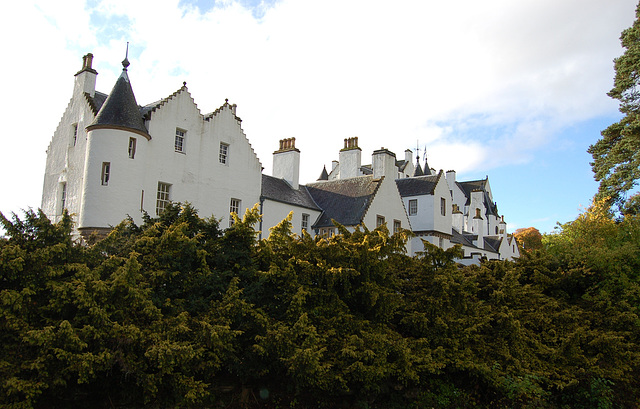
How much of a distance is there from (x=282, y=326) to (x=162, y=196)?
1381 centimetres

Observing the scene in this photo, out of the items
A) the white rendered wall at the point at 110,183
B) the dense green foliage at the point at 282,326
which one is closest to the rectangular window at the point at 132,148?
the white rendered wall at the point at 110,183

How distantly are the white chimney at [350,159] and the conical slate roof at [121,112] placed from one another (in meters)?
16.6

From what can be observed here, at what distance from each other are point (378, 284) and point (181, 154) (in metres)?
→ 13.8

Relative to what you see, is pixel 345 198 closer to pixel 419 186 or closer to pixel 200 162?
pixel 419 186

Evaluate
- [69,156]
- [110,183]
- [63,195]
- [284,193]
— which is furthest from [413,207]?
[63,195]

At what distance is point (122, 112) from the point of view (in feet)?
68.1

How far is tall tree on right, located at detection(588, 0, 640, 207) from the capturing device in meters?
24.9

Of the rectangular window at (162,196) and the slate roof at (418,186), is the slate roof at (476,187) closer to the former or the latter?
the slate roof at (418,186)

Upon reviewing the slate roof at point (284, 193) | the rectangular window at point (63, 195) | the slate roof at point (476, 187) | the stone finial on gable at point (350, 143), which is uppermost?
the slate roof at point (476, 187)

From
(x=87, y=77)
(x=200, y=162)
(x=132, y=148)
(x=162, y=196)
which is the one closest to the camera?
(x=132, y=148)

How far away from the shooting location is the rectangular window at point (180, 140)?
913 inches

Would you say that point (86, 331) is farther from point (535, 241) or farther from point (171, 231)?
point (535, 241)

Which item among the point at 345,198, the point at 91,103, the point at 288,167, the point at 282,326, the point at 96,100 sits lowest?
the point at 282,326

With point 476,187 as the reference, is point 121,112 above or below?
below
